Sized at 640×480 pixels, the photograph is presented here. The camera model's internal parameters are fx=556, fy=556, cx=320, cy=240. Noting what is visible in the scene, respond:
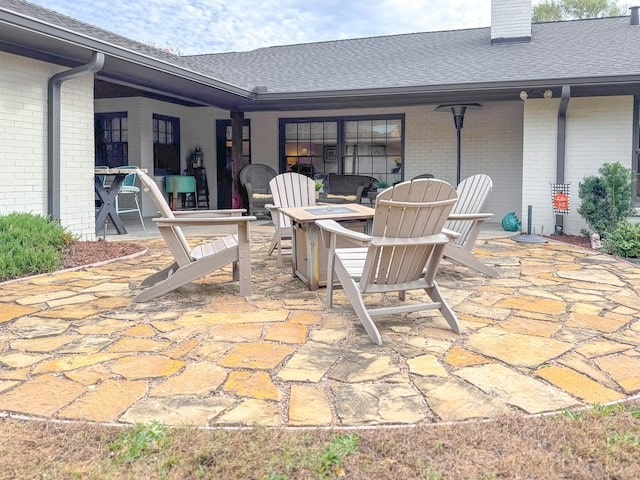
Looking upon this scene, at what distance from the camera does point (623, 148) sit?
7605 mm

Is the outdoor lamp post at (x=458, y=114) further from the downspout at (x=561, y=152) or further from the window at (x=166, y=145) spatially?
the window at (x=166, y=145)

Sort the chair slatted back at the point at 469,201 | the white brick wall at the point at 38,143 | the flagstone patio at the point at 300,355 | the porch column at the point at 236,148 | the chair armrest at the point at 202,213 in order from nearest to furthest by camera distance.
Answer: the flagstone patio at the point at 300,355, the chair armrest at the point at 202,213, the chair slatted back at the point at 469,201, the white brick wall at the point at 38,143, the porch column at the point at 236,148

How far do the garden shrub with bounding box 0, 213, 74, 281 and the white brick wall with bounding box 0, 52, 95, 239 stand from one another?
1.85 ft

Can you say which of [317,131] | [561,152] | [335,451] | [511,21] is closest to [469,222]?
[335,451]

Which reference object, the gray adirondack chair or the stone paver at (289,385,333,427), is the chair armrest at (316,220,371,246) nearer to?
the stone paver at (289,385,333,427)

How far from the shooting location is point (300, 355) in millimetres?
2725

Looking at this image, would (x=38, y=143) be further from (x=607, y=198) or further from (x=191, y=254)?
(x=607, y=198)

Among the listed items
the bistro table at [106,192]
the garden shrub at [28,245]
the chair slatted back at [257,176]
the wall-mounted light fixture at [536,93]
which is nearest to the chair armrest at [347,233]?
the garden shrub at [28,245]

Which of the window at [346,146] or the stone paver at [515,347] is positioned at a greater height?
the window at [346,146]

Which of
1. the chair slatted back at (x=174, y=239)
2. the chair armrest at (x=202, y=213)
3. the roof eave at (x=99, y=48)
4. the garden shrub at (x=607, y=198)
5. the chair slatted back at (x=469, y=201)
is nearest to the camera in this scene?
the chair slatted back at (x=174, y=239)

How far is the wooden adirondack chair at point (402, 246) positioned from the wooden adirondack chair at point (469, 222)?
1.24 m

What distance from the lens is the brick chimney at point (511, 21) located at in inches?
378

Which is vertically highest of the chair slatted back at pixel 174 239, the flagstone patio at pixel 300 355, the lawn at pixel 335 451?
the chair slatted back at pixel 174 239

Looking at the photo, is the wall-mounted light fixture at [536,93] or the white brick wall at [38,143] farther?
the wall-mounted light fixture at [536,93]
